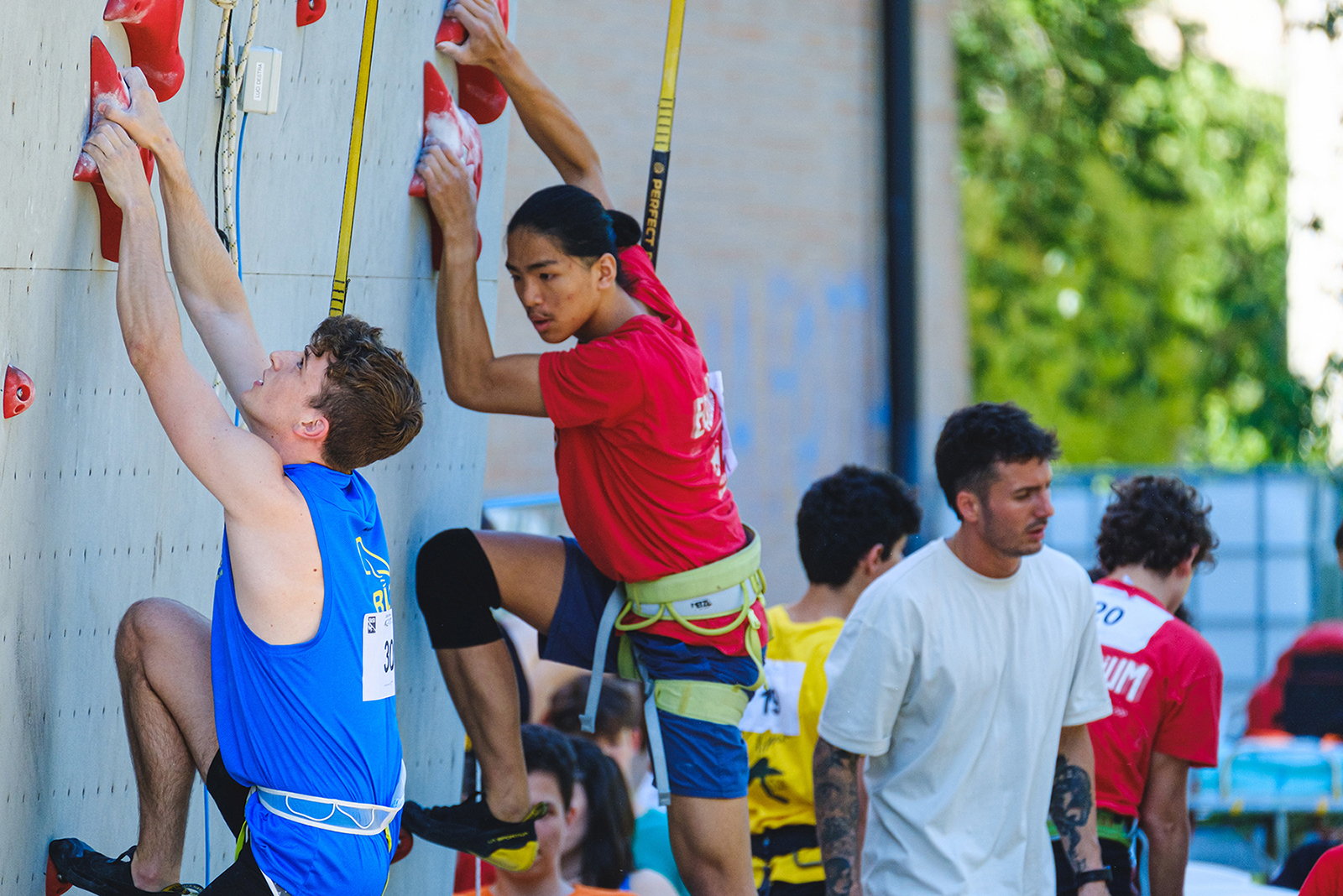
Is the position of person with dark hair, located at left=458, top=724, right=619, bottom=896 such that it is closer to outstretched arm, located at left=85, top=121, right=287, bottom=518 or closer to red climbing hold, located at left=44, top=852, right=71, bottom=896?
red climbing hold, located at left=44, top=852, right=71, bottom=896

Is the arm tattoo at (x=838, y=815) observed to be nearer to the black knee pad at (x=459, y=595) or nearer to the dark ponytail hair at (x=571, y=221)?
the black knee pad at (x=459, y=595)

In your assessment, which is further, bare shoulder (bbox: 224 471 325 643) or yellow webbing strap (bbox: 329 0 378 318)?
yellow webbing strap (bbox: 329 0 378 318)

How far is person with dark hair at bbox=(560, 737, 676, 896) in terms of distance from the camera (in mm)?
5121

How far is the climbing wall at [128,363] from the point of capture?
10.1ft

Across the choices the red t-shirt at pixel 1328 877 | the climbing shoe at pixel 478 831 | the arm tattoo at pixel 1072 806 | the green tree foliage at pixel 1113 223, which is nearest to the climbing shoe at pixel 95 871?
the climbing shoe at pixel 478 831

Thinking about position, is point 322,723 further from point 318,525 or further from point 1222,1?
point 1222,1

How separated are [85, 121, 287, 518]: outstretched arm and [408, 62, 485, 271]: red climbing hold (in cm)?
115

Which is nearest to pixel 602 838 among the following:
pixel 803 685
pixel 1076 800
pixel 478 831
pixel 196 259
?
pixel 803 685

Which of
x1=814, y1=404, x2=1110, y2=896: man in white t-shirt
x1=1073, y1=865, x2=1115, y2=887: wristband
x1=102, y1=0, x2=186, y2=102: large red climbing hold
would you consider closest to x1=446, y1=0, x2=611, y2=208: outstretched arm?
x1=102, y1=0, x2=186, y2=102: large red climbing hold

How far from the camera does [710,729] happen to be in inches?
153

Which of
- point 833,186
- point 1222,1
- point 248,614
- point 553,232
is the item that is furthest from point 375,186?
point 1222,1

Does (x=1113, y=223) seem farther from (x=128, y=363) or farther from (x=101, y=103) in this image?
(x=101, y=103)

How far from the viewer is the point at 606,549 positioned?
3889 mm

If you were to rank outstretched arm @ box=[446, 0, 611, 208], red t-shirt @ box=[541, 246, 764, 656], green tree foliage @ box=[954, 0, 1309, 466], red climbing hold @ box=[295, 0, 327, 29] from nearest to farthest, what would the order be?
red t-shirt @ box=[541, 246, 764, 656] → red climbing hold @ box=[295, 0, 327, 29] → outstretched arm @ box=[446, 0, 611, 208] → green tree foliage @ box=[954, 0, 1309, 466]
